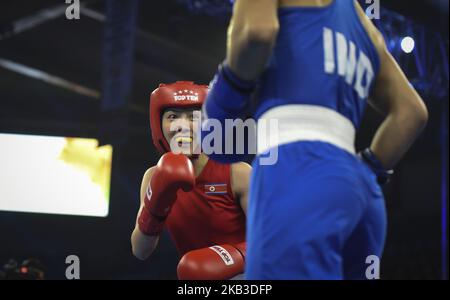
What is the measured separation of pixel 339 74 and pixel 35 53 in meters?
8.39

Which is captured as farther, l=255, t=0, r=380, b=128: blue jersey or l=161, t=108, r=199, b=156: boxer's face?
l=161, t=108, r=199, b=156: boxer's face

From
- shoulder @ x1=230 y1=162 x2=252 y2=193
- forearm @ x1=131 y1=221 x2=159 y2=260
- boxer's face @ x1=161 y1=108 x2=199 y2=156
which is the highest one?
boxer's face @ x1=161 y1=108 x2=199 y2=156

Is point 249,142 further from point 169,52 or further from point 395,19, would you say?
point 169,52

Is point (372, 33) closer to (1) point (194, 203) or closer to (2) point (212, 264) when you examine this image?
(2) point (212, 264)

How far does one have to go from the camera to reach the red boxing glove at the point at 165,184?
6.70 feet

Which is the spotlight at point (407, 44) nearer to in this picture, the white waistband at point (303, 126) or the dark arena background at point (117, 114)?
the dark arena background at point (117, 114)

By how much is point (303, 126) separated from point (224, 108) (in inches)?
8.1

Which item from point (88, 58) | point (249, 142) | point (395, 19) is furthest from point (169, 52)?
point (249, 142)

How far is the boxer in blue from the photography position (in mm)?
1375

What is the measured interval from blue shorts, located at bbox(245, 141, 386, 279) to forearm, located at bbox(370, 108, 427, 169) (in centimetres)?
28

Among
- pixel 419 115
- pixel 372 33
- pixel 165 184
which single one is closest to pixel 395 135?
pixel 419 115

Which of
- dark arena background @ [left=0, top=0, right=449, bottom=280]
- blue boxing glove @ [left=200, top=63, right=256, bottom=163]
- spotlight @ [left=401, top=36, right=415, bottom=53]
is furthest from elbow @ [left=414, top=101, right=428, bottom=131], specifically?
spotlight @ [left=401, top=36, right=415, bottom=53]

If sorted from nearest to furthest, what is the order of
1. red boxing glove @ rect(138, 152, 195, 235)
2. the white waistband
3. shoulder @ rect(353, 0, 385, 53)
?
the white waistband, shoulder @ rect(353, 0, 385, 53), red boxing glove @ rect(138, 152, 195, 235)

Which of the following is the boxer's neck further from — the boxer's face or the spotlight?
the spotlight
